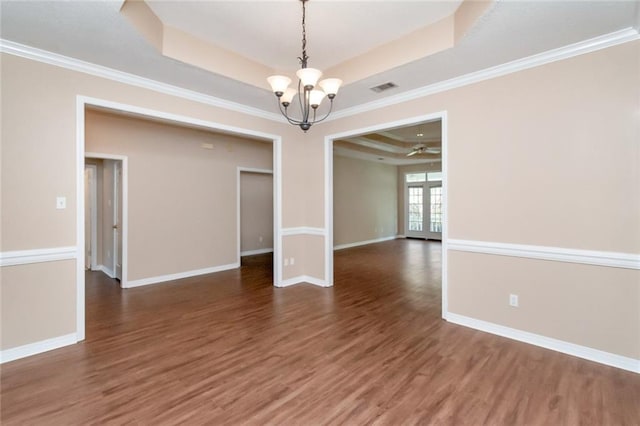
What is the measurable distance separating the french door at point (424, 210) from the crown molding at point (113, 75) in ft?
27.5

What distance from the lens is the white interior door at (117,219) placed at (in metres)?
5.08

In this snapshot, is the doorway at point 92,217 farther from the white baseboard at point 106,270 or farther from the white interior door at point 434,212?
the white interior door at point 434,212

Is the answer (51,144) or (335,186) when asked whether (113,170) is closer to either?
(51,144)

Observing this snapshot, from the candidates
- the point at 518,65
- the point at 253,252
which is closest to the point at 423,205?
the point at 253,252

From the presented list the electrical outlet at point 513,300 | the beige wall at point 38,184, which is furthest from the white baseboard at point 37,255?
the electrical outlet at point 513,300

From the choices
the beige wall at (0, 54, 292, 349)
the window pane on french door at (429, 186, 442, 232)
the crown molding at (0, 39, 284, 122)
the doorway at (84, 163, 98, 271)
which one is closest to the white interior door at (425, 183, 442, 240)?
the window pane on french door at (429, 186, 442, 232)

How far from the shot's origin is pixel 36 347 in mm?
2803

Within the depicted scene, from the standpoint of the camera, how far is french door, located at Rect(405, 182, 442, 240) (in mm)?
11000

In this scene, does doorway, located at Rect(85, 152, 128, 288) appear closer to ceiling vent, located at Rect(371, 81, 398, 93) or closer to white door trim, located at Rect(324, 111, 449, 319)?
white door trim, located at Rect(324, 111, 449, 319)

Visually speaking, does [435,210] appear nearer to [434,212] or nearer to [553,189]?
[434,212]

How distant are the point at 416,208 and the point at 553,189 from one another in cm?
881

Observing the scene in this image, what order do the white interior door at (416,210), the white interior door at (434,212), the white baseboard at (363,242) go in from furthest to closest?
the white interior door at (416,210) < the white interior door at (434,212) < the white baseboard at (363,242)

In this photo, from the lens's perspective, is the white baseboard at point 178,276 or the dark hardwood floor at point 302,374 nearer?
the dark hardwood floor at point 302,374

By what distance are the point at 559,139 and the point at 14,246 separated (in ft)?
17.1
